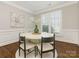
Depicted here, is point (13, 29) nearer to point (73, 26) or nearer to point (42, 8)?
point (42, 8)

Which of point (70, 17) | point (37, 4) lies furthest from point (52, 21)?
point (37, 4)

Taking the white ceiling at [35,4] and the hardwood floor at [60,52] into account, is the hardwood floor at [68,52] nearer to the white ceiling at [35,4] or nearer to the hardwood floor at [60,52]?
the hardwood floor at [60,52]

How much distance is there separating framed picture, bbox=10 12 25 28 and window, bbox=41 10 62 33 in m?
1.18

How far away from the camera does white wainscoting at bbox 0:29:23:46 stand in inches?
162

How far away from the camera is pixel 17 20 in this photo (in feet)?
15.6

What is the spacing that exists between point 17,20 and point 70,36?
267 centimetres

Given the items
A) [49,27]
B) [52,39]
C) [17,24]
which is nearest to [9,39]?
[17,24]

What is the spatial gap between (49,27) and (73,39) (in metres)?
1.41

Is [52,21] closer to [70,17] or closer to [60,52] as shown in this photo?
[70,17]

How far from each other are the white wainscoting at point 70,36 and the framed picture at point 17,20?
2147 mm

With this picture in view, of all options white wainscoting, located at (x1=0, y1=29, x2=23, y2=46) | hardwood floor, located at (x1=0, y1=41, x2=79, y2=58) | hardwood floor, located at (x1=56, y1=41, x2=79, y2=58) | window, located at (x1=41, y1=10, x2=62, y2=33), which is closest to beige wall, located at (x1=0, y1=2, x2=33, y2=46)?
white wainscoting, located at (x1=0, y1=29, x2=23, y2=46)

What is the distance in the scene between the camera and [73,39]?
4691 mm

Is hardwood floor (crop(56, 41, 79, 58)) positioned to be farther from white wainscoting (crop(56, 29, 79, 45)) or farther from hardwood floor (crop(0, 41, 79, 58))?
white wainscoting (crop(56, 29, 79, 45))

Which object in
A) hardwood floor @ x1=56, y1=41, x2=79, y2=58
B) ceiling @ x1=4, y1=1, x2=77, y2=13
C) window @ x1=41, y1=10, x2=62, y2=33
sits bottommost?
hardwood floor @ x1=56, y1=41, x2=79, y2=58
